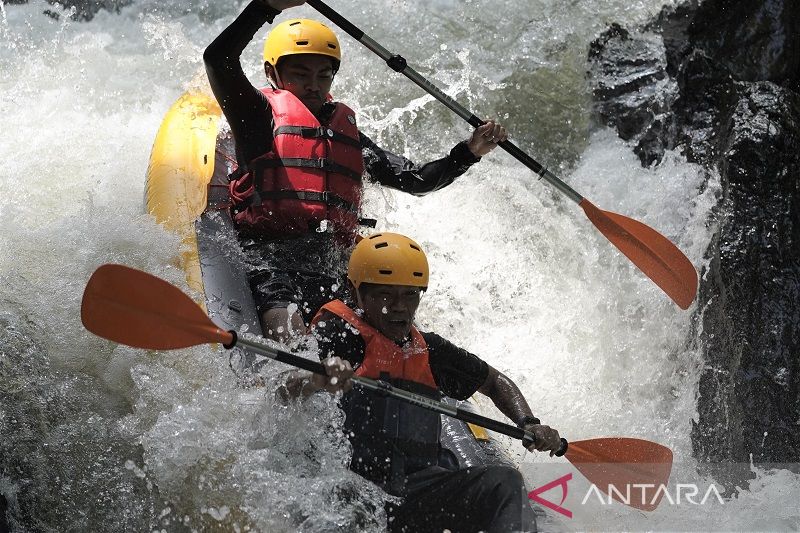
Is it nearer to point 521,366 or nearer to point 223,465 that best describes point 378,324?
point 223,465

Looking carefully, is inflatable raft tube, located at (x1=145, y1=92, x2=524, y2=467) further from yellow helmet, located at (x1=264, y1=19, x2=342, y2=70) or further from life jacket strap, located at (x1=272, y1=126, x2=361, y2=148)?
yellow helmet, located at (x1=264, y1=19, x2=342, y2=70)

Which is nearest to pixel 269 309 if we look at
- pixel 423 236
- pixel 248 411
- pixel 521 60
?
pixel 248 411

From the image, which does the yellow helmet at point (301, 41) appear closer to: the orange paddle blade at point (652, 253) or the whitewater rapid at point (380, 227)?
the whitewater rapid at point (380, 227)

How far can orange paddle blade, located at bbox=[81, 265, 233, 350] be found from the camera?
3170 millimetres

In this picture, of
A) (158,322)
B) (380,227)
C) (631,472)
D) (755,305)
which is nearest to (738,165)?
(755,305)

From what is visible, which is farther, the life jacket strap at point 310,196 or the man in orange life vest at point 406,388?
the life jacket strap at point 310,196

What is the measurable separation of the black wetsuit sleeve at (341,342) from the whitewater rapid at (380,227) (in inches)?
7.5

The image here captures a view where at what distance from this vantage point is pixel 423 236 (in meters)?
5.79

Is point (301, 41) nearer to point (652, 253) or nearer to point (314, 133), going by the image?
point (314, 133)

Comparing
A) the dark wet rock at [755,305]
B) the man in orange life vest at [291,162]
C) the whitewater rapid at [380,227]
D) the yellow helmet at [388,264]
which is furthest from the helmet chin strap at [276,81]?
the dark wet rock at [755,305]

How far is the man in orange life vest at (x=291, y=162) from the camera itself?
3947 mm

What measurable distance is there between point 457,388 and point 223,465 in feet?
2.67

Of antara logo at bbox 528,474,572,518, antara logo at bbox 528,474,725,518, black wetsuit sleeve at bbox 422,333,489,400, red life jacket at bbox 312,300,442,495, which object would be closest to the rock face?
antara logo at bbox 528,474,725,518

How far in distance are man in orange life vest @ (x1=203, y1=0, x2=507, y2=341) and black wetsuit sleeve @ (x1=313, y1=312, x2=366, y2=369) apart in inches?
17.8
